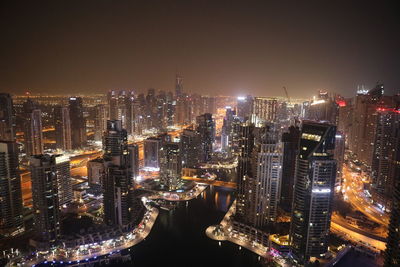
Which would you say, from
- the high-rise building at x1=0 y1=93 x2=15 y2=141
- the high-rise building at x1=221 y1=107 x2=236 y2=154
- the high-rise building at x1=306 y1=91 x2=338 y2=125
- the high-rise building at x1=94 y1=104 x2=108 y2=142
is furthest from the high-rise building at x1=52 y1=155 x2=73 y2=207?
the high-rise building at x1=306 y1=91 x2=338 y2=125

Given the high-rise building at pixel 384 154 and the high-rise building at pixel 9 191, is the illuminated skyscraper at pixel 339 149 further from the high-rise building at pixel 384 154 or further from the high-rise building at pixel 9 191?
the high-rise building at pixel 9 191

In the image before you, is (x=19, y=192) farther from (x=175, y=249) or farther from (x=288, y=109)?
(x=288, y=109)

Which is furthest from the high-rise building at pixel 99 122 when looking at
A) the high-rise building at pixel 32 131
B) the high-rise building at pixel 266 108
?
the high-rise building at pixel 266 108

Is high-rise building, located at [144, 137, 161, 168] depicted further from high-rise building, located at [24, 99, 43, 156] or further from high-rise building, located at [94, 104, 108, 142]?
high-rise building, located at [94, 104, 108, 142]

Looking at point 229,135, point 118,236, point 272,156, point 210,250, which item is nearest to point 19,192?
point 118,236

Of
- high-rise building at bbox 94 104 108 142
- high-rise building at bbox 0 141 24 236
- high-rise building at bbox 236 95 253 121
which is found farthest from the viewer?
high-rise building at bbox 236 95 253 121

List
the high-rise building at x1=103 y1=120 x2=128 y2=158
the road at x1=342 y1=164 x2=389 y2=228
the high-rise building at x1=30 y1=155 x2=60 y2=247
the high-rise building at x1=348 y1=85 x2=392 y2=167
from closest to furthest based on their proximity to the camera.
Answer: the high-rise building at x1=30 y1=155 x2=60 y2=247, the road at x1=342 y1=164 x2=389 y2=228, the high-rise building at x1=103 y1=120 x2=128 y2=158, the high-rise building at x1=348 y1=85 x2=392 y2=167
